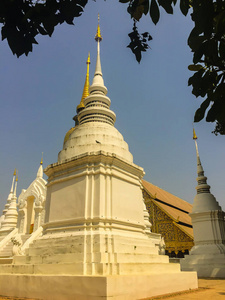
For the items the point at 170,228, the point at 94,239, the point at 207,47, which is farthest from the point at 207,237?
the point at 207,47

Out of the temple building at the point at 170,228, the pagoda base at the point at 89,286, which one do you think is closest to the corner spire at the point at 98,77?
the pagoda base at the point at 89,286

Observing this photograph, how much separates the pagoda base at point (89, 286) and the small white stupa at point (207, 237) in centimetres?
479

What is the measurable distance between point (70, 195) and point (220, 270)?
22.6ft

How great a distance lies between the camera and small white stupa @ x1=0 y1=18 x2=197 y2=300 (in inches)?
171

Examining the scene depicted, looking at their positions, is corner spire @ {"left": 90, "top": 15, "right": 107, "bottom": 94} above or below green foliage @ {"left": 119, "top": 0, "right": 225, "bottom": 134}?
above

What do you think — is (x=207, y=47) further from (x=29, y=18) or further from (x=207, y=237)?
(x=207, y=237)

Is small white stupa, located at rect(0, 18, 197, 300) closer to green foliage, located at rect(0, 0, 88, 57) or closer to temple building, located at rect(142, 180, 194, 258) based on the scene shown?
green foliage, located at rect(0, 0, 88, 57)

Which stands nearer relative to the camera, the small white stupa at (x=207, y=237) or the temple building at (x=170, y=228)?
the small white stupa at (x=207, y=237)

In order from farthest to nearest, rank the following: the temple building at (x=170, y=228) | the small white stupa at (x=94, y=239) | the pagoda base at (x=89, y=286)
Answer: the temple building at (x=170, y=228) → the small white stupa at (x=94, y=239) → the pagoda base at (x=89, y=286)

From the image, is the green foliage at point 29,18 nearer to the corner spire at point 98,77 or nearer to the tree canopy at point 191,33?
the tree canopy at point 191,33

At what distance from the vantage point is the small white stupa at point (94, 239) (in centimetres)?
436

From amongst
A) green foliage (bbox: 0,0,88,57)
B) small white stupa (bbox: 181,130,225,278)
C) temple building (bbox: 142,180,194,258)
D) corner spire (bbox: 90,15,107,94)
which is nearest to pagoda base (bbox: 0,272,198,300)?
green foliage (bbox: 0,0,88,57)

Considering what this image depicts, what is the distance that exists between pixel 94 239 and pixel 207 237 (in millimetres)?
7237

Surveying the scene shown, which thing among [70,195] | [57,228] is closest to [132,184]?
[70,195]
